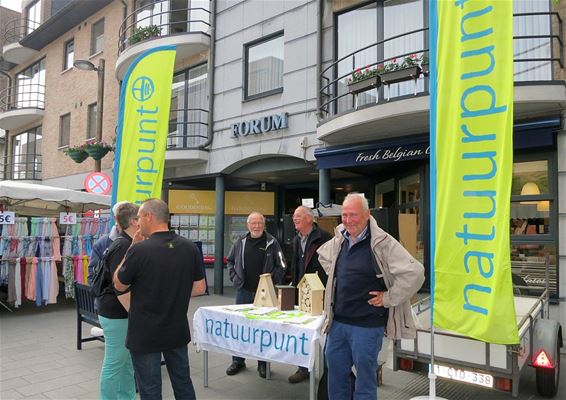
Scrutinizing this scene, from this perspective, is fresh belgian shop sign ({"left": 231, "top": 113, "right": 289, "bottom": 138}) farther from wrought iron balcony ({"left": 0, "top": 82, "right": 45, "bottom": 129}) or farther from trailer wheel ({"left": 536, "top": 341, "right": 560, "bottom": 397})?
wrought iron balcony ({"left": 0, "top": 82, "right": 45, "bottom": 129})

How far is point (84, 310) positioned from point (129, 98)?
3.24 metres

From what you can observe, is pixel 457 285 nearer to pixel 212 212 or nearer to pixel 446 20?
pixel 446 20

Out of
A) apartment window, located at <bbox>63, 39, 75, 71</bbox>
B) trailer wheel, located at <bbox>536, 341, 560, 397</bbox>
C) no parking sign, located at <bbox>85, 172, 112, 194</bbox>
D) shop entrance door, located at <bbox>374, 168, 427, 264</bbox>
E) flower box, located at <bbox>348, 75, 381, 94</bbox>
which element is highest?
apartment window, located at <bbox>63, 39, 75, 71</bbox>

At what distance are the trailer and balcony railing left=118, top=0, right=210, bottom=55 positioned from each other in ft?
34.0

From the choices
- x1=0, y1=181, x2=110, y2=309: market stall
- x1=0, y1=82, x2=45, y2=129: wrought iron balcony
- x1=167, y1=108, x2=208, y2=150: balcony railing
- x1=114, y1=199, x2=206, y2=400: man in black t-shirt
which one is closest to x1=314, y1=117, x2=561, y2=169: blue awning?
x1=167, y1=108, x2=208, y2=150: balcony railing

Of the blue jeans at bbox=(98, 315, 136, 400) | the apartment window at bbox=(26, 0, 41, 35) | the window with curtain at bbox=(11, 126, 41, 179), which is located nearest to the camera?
the blue jeans at bbox=(98, 315, 136, 400)

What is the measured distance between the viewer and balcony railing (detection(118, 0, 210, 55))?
1241cm

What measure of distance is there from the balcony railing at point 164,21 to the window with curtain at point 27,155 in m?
8.46

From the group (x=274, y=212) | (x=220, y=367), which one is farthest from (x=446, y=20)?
(x=274, y=212)

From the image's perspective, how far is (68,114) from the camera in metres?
17.8

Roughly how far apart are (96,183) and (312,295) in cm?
796

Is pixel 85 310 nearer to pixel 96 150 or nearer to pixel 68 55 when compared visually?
pixel 96 150

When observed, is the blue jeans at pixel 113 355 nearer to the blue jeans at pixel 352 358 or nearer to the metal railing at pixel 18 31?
the blue jeans at pixel 352 358

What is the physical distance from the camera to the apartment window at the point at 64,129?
58.6ft
